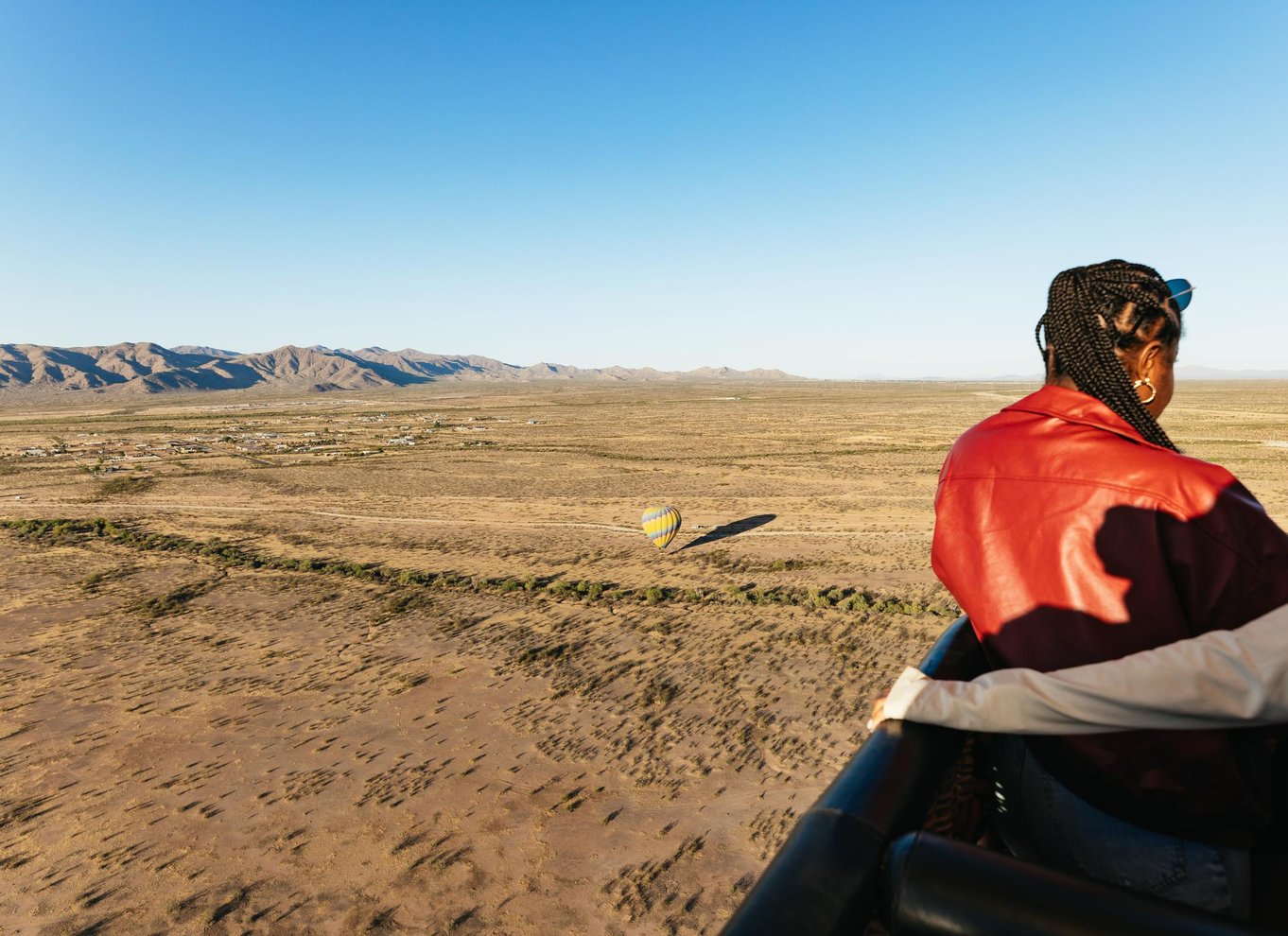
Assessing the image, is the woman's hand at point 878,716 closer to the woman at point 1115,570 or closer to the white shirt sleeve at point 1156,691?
the white shirt sleeve at point 1156,691

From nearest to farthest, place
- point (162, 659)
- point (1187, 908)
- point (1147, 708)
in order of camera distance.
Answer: point (1187, 908), point (1147, 708), point (162, 659)

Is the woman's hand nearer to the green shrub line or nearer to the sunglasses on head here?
the sunglasses on head

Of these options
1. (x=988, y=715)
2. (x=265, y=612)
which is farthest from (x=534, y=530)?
(x=988, y=715)

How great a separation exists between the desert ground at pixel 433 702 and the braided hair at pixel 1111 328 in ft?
19.5

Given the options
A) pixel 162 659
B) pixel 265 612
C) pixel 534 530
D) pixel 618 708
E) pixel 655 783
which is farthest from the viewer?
pixel 534 530

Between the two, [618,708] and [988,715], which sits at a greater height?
[988,715]

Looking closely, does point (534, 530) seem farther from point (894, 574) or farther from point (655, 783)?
point (655, 783)

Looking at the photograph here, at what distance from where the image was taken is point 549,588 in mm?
15195

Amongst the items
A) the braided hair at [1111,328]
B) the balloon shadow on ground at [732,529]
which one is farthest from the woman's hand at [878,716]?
the balloon shadow on ground at [732,529]

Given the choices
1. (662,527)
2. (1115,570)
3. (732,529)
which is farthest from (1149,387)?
(732,529)

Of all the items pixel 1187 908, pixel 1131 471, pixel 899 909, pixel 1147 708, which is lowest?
pixel 899 909

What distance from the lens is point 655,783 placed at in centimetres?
796

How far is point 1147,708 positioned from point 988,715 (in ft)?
0.88

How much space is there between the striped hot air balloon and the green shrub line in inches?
121
